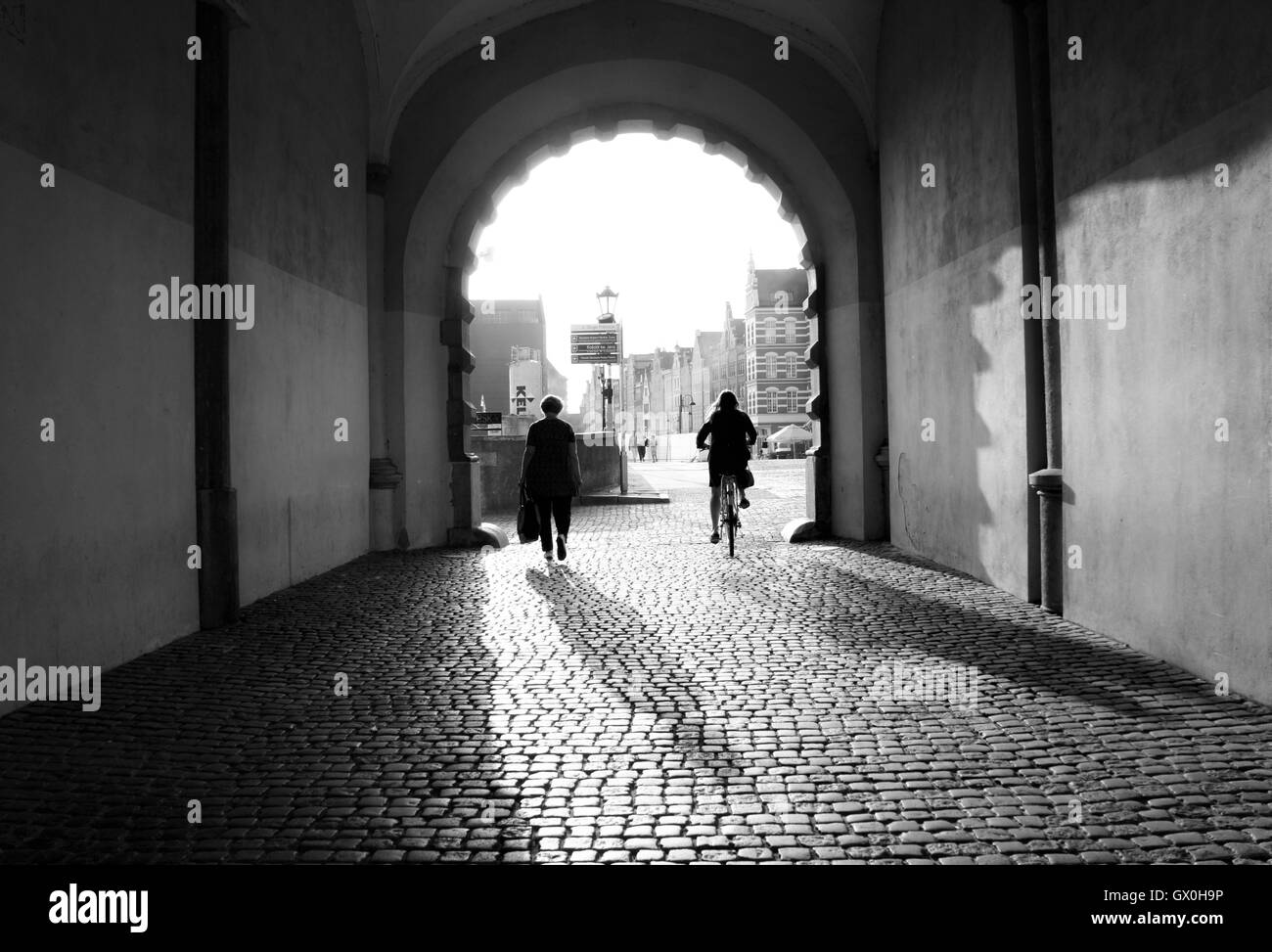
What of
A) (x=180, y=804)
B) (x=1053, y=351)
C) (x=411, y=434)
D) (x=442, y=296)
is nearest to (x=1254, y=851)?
(x=180, y=804)

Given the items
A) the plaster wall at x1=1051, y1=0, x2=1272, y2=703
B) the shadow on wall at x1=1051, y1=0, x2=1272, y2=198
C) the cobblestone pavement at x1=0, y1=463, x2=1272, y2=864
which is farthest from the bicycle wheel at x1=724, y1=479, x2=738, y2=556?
the shadow on wall at x1=1051, y1=0, x2=1272, y2=198

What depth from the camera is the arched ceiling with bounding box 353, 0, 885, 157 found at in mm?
11359

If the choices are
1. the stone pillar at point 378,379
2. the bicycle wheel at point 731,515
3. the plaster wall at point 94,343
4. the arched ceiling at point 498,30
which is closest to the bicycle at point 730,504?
the bicycle wheel at point 731,515

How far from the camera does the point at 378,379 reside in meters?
11.9

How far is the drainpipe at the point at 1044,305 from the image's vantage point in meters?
6.98

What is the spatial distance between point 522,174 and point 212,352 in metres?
7.05

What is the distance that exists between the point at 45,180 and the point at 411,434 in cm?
703

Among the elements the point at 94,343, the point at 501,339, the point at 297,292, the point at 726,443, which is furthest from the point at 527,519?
the point at 501,339

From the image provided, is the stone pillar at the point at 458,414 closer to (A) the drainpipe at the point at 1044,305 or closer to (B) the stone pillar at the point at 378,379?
(B) the stone pillar at the point at 378,379

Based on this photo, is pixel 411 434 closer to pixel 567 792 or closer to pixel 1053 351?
pixel 1053 351

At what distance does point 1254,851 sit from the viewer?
117 inches

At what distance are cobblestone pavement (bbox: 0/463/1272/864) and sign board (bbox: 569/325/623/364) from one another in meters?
15.4

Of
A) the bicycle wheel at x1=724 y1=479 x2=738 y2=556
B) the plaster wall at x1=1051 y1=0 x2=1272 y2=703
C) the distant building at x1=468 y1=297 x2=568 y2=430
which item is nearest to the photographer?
the plaster wall at x1=1051 y1=0 x2=1272 y2=703

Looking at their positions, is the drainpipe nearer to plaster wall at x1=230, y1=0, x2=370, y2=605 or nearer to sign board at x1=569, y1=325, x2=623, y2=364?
plaster wall at x1=230, y1=0, x2=370, y2=605
